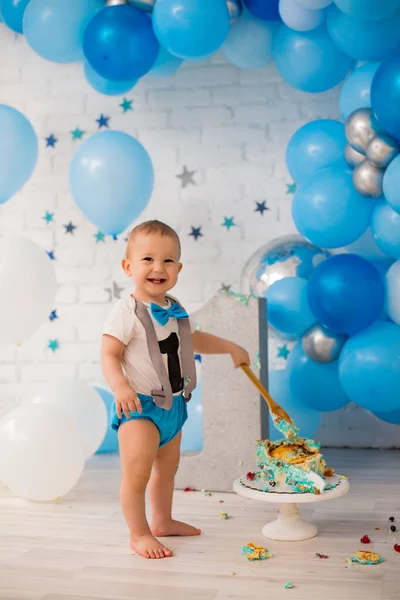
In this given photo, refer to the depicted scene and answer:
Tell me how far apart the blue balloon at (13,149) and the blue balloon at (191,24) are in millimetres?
652

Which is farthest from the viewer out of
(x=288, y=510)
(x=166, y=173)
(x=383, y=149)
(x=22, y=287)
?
(x=166, y=173)

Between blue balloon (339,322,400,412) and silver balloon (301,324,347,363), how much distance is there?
77 millimetres

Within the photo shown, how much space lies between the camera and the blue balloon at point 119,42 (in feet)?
8.57

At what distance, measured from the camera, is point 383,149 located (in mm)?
2426

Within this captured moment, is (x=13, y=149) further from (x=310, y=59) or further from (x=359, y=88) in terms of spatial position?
(x=359, y=88)

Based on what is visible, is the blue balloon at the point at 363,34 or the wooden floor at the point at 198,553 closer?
the wooden floor at the point at 198,553

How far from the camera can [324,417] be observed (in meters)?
3.31

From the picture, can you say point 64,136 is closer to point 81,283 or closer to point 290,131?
point 81,283

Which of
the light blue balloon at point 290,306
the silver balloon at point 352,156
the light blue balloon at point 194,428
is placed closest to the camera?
the silver balloon at point 352,156

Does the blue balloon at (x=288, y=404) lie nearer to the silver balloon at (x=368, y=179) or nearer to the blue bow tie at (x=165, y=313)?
the silver balloon at (x=368, y=179)

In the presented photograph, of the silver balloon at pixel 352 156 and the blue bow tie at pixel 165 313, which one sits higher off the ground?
the silver balloon at pixel 352 156

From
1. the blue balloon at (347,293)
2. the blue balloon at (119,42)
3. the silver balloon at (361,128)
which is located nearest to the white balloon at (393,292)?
the blue balloon at (347,293)

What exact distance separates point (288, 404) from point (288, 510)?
0.84m

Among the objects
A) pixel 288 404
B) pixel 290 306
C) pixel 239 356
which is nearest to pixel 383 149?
pixel 290 306
